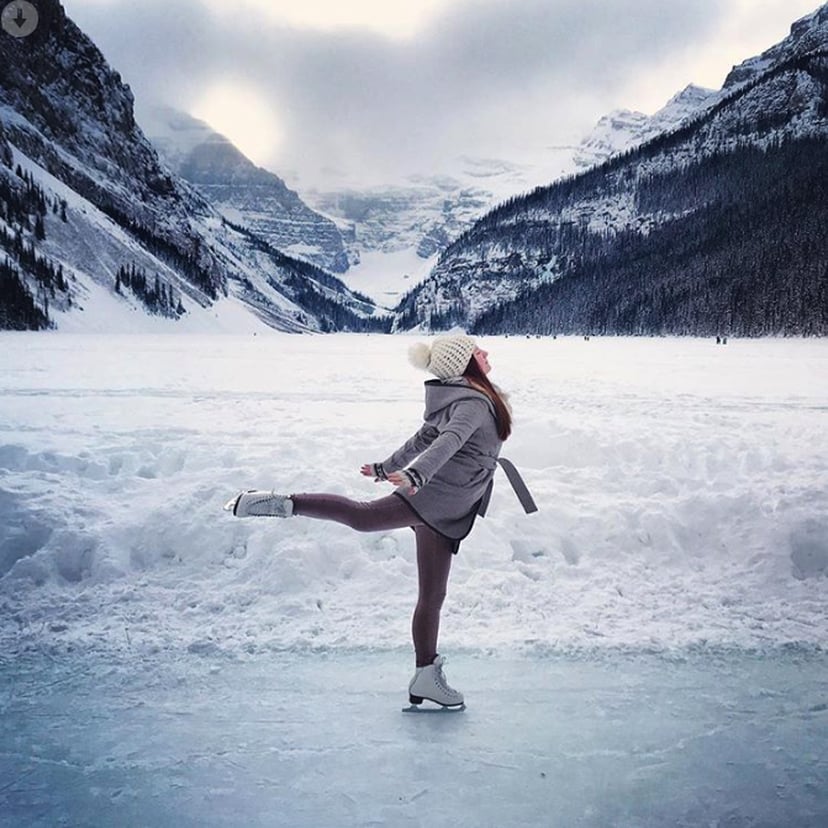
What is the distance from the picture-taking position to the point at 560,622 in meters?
5.74

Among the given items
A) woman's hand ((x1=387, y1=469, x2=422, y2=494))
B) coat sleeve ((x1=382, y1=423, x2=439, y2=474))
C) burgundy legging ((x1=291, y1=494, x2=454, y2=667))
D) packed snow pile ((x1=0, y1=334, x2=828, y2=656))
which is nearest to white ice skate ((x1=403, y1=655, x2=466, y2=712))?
burgundy legging ((x1=291, y1=494, x2=454, y2=667))

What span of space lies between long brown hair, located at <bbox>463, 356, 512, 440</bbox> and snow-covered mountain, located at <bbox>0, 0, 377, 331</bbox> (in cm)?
7733

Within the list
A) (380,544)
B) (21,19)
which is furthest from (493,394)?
(21,19)

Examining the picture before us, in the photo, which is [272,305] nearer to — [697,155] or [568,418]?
[697,155]

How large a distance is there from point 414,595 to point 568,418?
566cm

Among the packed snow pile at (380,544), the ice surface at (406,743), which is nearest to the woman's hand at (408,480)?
the ice surface at (406,743)

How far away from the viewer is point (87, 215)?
108m

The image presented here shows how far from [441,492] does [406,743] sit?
142 centimetres

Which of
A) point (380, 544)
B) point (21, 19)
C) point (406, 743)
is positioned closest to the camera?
point (406, 743)

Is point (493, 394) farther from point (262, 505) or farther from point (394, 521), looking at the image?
point (262, 505)

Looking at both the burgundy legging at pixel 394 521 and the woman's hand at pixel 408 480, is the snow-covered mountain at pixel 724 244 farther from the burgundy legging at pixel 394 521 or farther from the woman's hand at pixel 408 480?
the woman's hand at pixel 408 480

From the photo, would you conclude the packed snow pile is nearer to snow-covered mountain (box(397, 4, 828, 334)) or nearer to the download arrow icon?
snow-covered mountain (box(397, 4, 828, 334))

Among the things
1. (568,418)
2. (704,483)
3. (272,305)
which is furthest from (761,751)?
(272,305)

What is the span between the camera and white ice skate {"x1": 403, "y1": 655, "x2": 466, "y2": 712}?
425 cm
